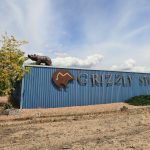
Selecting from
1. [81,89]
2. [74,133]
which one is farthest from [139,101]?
[74,133]

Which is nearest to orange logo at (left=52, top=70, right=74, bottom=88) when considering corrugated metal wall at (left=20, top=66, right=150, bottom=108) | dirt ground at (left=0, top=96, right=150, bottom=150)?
corrugated metal wall at (left=20, top=66, right=150, bottom=108)

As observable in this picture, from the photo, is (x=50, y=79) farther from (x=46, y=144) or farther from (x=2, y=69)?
(x=46, y=144)

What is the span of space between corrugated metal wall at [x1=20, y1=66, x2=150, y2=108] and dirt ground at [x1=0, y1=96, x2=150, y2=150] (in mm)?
4561

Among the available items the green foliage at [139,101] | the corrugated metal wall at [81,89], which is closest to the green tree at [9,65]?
the corrugated metal wall at [81,89]

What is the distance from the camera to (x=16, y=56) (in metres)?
19.5

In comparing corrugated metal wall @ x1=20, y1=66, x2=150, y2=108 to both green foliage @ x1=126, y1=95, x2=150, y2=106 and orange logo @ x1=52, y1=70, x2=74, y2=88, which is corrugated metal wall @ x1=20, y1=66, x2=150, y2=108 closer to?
orange logo @ x1=52, y1=70, x2=74, y2=88

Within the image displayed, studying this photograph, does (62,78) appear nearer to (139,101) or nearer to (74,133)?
(139,101)

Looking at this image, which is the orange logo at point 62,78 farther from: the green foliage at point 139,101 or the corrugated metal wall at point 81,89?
the green foliage at point 139,101

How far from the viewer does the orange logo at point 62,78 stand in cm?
2189

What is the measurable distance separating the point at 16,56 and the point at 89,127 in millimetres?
9138

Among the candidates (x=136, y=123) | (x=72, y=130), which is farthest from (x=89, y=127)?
(x=136, y=123)

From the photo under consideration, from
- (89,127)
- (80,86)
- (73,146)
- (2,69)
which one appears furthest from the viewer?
(80,86)

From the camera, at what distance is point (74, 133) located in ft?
38.4

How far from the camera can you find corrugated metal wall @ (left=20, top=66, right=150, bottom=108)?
821 inches
